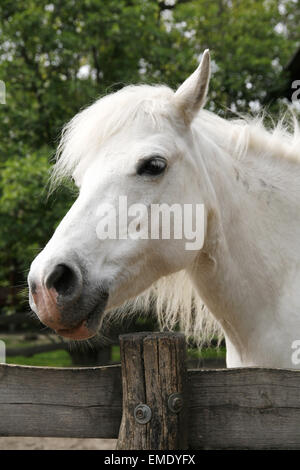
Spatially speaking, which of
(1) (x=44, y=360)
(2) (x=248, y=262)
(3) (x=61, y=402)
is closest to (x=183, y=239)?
(2) (x=248, y=262)

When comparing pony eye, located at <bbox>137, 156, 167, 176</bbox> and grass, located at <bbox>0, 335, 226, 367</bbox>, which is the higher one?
grass, located at <bbox>0, 335, 226, 367</bbox>

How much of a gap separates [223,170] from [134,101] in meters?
0.57

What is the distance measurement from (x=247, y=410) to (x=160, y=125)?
1.28 metres

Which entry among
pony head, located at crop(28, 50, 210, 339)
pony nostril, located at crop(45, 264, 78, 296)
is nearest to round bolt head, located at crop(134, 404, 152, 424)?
pony head, located at crop(28, 50, 210, 339)

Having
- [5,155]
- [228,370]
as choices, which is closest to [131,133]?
[228,370]

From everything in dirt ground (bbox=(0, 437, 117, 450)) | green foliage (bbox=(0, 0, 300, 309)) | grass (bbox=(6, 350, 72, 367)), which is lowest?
dirt ground (bbox=(0, 437, 117, 450))

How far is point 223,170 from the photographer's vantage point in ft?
7.67

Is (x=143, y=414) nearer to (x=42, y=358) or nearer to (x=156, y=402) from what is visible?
(x=156, y=402)

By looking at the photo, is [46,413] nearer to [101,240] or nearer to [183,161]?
[101,240]

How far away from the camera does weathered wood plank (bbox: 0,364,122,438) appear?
1793 millimetres

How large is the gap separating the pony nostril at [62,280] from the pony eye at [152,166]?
0.55m

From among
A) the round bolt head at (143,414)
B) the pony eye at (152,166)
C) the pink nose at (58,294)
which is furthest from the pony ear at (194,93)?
the round bolt head at (143,414)

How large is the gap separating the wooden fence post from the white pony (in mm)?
267

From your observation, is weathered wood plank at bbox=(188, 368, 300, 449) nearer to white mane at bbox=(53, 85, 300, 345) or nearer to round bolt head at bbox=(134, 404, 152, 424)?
round bolt head at bbox=(134, 404, 152, 424)
